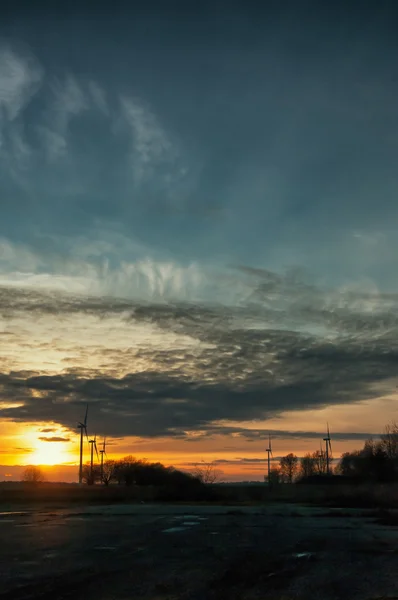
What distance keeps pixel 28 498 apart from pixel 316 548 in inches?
3209

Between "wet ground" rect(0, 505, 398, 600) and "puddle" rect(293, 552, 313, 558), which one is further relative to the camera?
"puddle" rect(293, 552, 313, 558)

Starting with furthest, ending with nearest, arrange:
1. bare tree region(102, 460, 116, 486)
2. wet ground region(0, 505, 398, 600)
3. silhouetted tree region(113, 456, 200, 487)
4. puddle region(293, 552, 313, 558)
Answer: bare tree region(102, 460, 116, 486) → silhouetted tree region(113, 456, 200, 487) → puddle region(293, 552, 313, 558) → wet ground region(0, 505, 398, 600)

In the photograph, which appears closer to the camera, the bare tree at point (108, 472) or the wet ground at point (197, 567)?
the wet ground at point (197, 567)

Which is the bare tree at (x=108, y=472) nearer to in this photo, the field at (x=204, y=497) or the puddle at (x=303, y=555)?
the field at (x=204, y=497)

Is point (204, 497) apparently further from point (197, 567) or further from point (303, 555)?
point (197, 567)

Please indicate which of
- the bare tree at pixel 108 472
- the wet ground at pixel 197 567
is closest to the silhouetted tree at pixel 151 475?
the bare tree at pixel 108 472

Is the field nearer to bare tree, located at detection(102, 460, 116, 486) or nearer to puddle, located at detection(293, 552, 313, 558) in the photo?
puddle, located at detection(293, 552, 313, 558)

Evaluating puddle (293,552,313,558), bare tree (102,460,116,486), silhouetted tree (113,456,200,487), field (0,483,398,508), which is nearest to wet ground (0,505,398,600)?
puddle (293,552,313,558)

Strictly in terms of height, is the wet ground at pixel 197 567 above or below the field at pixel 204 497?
above

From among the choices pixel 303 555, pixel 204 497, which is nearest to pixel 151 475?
pixel 204 497

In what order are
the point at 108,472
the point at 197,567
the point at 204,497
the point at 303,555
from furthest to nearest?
the point at 108,472 → the point at 204,497 → the point at 303,555 → the point at 197,567

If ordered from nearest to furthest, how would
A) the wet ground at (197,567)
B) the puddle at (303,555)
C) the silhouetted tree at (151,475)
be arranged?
1. the wet ground at (197,567)
2. the puddle at (303,555)
3. the silhouetted tree at (151,475)

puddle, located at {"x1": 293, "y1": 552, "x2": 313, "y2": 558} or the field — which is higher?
puddle, located at {"x1": 293, "y1": 552, "x2": 313, "y2": 558}

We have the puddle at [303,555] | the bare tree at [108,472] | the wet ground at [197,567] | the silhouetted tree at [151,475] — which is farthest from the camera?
the bare tree at [108,472]
